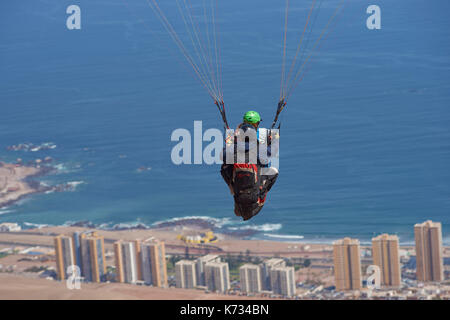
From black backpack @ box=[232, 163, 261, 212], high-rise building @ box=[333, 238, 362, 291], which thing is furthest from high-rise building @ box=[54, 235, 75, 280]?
black backpack @ box=[232, 163, 261, 212]

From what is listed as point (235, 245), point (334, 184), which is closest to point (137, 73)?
point (334, 184)

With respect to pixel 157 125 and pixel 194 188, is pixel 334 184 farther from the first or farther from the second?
pixel 157 125

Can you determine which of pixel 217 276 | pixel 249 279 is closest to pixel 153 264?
pixel 217 276

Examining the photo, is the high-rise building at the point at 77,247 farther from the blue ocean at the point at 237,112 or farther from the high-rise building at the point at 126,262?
the blue ocean at the point at 237,112

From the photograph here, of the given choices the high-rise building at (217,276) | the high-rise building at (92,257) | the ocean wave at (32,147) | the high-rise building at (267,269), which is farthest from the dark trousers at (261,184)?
the ocean wave at (32,147)

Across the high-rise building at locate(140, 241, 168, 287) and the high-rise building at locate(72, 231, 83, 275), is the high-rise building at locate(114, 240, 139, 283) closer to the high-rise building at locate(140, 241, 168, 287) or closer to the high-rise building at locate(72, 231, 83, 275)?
the high-rise building at locate(140, 241, 168, 287)

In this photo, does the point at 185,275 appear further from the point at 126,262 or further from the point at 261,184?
the point at 261,184
